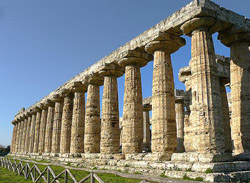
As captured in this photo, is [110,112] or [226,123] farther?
[110,112]

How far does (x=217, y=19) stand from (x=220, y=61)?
8327mm

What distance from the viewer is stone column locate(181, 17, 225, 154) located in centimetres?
1173

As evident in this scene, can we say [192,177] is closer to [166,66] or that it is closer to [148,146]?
[166,66]

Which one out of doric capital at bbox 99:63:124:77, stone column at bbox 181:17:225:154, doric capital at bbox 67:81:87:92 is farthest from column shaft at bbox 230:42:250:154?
doric capital at bbox 67:81:87:92

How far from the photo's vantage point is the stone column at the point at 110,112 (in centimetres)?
1900

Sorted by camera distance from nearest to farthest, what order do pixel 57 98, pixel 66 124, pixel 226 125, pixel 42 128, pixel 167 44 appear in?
pixel 167 44 → pixel 226 125 → pixel 66 124 → pixel 57 98 → pixel 42 128

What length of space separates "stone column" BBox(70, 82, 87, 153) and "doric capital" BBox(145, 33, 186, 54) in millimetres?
10719

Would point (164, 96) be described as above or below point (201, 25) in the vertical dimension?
A: below

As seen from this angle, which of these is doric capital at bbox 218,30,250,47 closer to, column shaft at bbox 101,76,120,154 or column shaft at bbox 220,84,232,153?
column shaft at bbox 220,84,232,153

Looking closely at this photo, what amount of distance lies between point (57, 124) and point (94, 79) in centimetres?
942

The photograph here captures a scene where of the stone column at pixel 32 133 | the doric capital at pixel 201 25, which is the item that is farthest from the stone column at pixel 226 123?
the stone column at pixel 32 133

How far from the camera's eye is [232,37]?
14.6 m

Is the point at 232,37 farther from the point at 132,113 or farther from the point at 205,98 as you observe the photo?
the point at 132,113

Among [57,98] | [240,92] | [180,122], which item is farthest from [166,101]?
[57,98]
